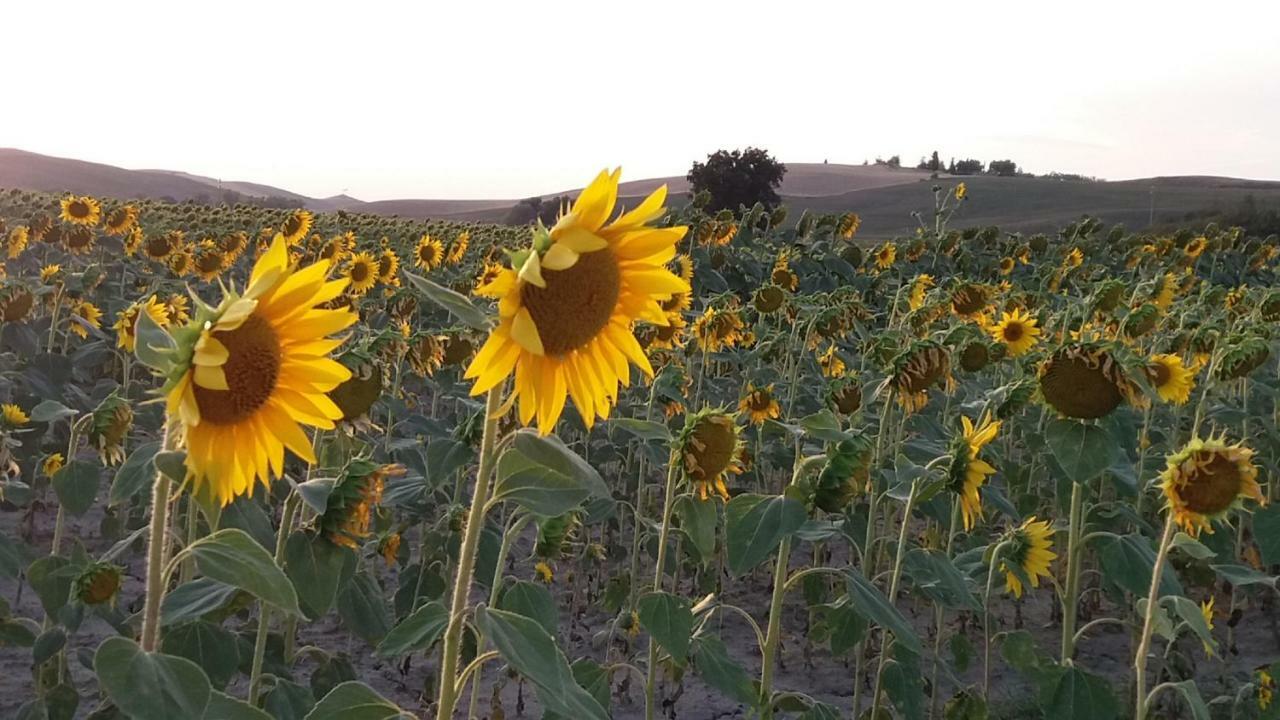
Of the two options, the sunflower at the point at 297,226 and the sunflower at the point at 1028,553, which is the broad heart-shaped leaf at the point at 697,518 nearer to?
the sunflower at the point at 1028,553

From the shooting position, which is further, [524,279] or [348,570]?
[348,570]

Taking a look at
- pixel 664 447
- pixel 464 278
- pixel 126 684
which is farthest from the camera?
pixel 464 278

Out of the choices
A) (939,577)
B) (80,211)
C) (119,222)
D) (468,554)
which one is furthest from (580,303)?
(80,211)

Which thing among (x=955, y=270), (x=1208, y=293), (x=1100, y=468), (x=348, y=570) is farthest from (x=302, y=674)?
(x=955, y=270)

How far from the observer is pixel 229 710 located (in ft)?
4.13

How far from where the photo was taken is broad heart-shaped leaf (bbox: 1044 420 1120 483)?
7.54 feet

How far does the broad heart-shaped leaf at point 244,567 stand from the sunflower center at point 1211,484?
174 centimetres

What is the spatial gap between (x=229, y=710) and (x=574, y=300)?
0.65 metres

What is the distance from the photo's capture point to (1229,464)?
206 cm

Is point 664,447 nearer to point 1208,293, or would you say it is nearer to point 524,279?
point 524,279

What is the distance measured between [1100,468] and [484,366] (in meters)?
1.58

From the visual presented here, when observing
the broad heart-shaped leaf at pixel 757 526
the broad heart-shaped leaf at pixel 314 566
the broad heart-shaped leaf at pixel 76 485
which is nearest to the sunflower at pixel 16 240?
the broad heart-shaped leaf at pixel 76 485

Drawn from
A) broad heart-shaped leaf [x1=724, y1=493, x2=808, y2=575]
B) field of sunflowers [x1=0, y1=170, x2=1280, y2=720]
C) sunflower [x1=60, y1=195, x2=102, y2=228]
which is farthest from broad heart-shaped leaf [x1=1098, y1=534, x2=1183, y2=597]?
sunflower [x1=60, y1=195, x2=102, y2=228]

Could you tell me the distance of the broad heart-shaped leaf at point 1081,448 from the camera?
2299 millimetres
